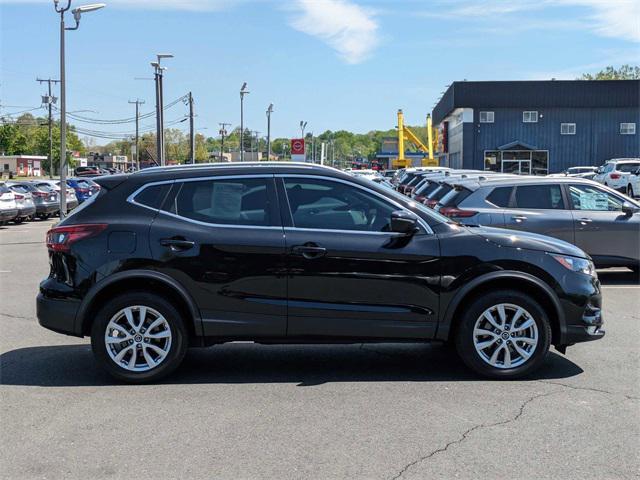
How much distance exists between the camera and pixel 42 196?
96.9ft

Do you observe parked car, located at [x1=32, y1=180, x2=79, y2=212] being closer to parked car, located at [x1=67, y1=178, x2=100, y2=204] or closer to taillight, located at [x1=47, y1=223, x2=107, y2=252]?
parked car, located at [x1=67, y1=178, x2=100, y2=204]

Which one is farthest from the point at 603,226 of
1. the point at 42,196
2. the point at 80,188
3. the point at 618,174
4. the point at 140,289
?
the point at 80,188

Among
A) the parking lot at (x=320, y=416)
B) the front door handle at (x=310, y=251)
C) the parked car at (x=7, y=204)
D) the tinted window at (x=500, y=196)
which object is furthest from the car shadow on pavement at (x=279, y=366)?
the parked car at (x=7, y=204)

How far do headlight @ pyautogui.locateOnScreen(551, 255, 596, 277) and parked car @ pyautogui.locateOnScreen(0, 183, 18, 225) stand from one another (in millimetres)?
22065

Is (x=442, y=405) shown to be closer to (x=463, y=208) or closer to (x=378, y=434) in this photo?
(x=378, y=434)

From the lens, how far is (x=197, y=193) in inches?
247

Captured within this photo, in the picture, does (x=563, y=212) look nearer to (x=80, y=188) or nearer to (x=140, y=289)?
(x=140, y=289)

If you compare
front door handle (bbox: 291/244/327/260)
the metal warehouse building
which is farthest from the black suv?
the metal warehouse building

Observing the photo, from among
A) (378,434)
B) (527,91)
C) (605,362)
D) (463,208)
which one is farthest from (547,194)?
(527,91)

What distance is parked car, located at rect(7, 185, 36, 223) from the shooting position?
26.1 meters

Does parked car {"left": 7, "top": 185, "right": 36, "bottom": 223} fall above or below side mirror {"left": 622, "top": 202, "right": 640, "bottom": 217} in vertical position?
above

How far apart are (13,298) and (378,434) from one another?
24.0ft

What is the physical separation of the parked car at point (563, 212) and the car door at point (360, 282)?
206 inches

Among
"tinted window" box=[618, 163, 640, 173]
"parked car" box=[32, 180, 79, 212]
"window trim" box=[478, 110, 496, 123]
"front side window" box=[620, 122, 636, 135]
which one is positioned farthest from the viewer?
"window trim" box=[478, 110, 496, 123]
